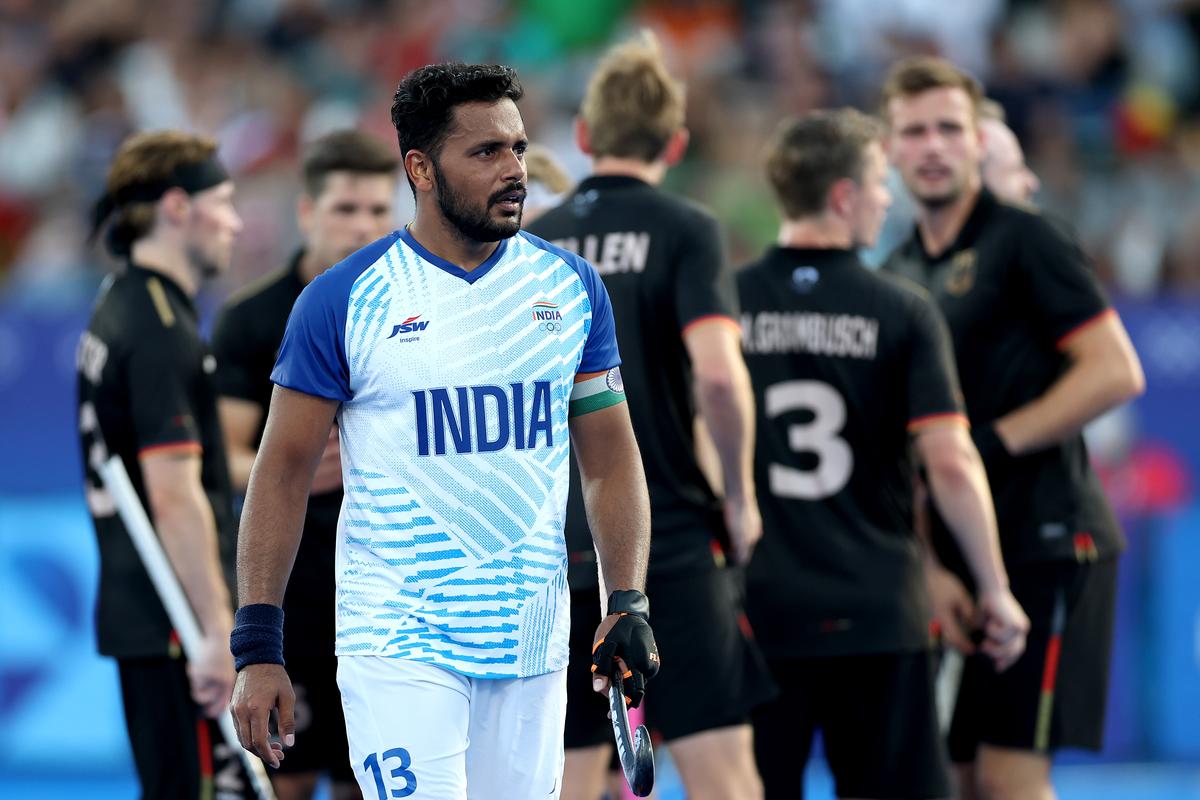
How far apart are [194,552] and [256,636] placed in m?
1.74

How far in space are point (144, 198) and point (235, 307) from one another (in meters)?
0.60

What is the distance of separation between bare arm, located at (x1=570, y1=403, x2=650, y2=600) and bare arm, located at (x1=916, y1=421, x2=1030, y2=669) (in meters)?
1.76

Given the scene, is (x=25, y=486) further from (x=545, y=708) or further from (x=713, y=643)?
(x=545, y=708)

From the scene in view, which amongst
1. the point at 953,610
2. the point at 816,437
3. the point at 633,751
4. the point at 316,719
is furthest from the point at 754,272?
the point at 633,751

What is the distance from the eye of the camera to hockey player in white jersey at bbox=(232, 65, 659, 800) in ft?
13.3

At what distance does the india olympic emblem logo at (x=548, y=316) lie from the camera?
4.19 meters

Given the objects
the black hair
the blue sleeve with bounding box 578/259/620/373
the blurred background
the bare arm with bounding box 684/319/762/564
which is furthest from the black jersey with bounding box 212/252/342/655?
the blurred background

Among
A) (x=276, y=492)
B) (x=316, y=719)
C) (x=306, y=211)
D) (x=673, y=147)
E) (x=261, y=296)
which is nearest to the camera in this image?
(x=276, y=492)

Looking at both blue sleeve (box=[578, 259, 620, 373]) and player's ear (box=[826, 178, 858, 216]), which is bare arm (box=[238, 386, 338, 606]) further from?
player's ear (box=[826, 178, 858, 216])

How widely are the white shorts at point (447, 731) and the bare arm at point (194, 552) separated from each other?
64.5 inches

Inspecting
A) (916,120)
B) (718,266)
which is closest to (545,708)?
(718,266)

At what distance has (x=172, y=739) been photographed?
576cm

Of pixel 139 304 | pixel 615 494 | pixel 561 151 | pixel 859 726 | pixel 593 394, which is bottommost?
pixel 859 726

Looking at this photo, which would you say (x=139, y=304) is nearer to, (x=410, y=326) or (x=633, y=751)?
(x=410, y=326)
